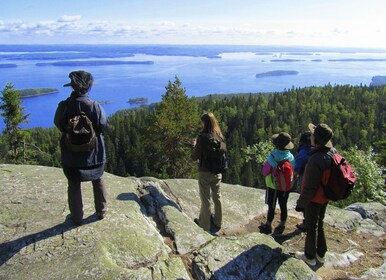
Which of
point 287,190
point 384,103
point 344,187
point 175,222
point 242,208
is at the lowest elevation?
point 384,103

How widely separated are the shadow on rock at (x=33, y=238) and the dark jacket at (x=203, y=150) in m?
2.55

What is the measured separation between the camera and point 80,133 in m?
5.48

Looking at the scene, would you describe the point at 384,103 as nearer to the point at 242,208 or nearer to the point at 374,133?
the point at 374,133

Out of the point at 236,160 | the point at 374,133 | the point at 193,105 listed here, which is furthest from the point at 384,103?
the point at 193,105

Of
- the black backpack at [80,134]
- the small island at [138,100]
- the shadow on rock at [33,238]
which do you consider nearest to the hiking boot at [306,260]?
the shadow on rock at [33,238]

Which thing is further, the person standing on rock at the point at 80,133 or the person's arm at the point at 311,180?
the person's arm at the point at 311,180

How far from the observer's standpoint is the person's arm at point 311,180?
585 cm

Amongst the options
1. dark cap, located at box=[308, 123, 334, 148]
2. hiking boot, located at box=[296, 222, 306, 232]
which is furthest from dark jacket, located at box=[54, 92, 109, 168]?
hiking boot, located at box=[296, 222, 306, 232]

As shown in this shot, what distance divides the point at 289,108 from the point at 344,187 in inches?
4801

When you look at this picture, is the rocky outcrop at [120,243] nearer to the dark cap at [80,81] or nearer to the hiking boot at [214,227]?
the hiking boot at [214,227]

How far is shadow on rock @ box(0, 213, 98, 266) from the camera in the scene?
5496 millimetres

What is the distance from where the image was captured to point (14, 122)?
1162 inches

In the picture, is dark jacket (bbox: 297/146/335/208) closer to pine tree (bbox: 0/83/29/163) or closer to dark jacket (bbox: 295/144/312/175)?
dark jacket (bbox: 295/144/312/175)

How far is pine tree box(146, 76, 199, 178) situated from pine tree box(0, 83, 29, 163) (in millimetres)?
14203
